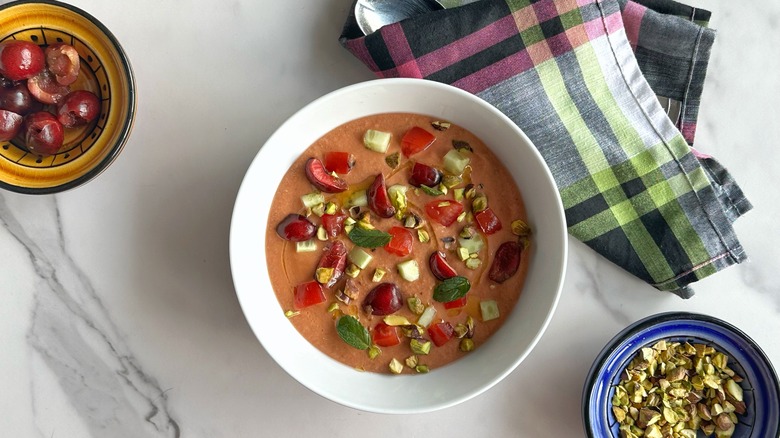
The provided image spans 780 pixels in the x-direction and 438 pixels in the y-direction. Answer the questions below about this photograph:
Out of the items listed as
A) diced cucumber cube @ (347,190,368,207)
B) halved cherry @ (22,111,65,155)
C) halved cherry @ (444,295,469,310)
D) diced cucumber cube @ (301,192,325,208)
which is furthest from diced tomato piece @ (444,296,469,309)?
halved cherry @ (22,111,65,155)

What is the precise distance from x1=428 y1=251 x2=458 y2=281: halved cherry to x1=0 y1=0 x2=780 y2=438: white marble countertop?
51 cm

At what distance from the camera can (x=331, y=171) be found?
218 cm

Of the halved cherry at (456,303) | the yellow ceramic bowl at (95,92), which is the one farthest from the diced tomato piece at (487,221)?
the yellow ceramic bowl at (95,92)

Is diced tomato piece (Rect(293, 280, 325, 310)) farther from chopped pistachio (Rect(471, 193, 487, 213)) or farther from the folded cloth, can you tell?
the folded cloth

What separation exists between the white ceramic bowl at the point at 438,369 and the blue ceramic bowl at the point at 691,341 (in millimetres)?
311

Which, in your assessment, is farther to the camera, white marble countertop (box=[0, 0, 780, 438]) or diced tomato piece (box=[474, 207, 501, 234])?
white marble countertop (box=[0, 0, 780, 438])

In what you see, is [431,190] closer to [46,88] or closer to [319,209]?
[319,209]

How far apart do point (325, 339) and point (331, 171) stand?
0.56m

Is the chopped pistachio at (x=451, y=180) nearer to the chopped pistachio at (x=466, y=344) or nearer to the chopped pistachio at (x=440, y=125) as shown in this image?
the chopped pistachio at (x=440, y=125)

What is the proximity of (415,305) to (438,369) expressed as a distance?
0.25m

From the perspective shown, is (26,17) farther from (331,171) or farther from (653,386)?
(653,386)

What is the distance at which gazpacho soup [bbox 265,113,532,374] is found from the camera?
216 cm

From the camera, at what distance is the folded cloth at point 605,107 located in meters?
2.22

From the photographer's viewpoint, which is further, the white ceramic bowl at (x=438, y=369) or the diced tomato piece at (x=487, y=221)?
the diced tomato piece at (x=487, y=221)
